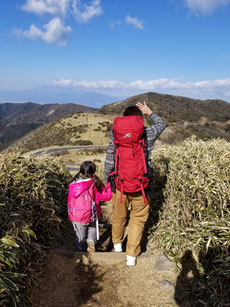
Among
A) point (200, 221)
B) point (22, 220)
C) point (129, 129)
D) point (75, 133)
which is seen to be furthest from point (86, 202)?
point (75, 133)

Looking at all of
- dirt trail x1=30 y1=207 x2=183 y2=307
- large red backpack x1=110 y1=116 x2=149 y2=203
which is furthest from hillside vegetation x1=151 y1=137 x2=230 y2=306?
large red backpack x1=110 y1=116 x2=149 y2=203

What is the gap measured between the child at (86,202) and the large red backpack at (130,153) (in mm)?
690

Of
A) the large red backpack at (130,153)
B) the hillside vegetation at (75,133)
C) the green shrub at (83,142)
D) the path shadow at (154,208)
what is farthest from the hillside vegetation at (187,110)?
the large red backpack at (130,153)

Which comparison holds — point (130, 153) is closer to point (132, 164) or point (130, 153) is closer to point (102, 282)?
point (132, 164)

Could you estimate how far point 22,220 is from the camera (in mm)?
3508

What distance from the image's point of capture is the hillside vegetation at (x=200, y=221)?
2977mm

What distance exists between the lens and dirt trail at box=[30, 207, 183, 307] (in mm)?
3090

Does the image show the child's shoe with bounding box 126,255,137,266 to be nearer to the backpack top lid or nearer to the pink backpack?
the pink backpack

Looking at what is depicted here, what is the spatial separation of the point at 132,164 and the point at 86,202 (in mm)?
1283

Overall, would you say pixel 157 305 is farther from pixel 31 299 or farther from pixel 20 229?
pixel 20 229

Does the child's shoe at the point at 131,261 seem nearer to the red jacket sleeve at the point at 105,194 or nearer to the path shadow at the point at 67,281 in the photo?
the path shadow at the point at 67,281

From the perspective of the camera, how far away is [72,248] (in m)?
4.68

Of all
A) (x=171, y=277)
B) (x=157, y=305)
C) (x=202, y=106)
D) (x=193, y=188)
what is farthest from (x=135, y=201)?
(x=202, y=106)

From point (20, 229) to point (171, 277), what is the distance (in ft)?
7.25
